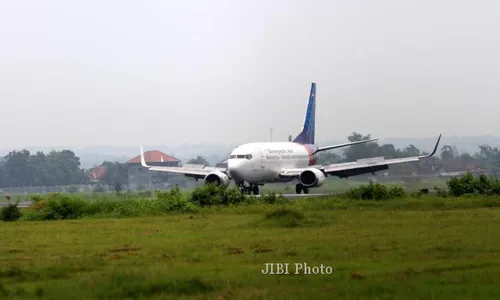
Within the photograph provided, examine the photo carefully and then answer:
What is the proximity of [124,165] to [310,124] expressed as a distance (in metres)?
35.7

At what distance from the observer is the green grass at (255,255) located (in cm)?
1691

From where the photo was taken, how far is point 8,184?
349ft

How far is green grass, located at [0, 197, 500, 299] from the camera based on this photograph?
55.5ft

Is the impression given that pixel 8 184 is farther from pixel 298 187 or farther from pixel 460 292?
pixel 460 292

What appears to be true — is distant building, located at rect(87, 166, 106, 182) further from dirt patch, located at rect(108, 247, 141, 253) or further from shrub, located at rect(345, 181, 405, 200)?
dirt patch, located at rect(108, 247, 141, 253)

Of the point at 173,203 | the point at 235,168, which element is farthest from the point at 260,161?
the point at 173,203

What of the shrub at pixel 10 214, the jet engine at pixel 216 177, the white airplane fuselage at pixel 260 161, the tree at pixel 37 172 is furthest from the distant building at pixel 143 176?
the shrub at pixel 10 214

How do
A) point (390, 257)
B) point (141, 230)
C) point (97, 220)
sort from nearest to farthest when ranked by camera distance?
point (390, 257)
point (141, 230)
point (97, 220)

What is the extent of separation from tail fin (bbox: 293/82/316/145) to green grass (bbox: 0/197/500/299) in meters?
37.1

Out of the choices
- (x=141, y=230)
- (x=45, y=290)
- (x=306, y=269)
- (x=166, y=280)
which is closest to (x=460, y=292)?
(x=306, y=269)

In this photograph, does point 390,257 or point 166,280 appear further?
point 390,257

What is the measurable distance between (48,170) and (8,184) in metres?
5.00

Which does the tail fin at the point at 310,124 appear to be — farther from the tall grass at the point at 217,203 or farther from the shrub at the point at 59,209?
→ the shrub at the point at 59,209

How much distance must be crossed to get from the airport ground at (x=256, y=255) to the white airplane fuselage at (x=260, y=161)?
22.5 m
